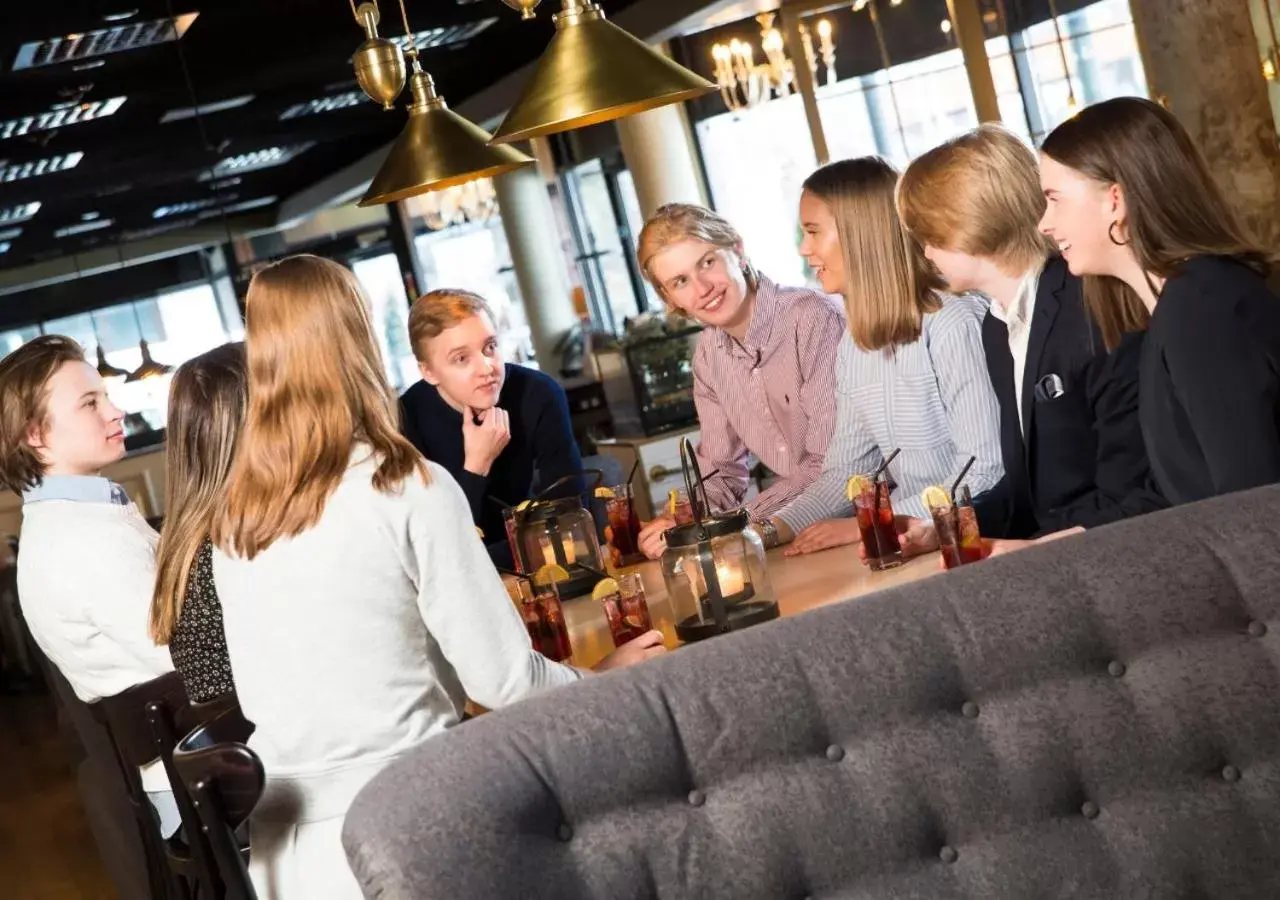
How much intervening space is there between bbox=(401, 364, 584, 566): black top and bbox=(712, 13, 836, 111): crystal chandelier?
5425 millimetres

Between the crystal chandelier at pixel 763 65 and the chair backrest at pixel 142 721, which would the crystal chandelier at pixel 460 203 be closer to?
the crystal chandelier at pixel 763 65

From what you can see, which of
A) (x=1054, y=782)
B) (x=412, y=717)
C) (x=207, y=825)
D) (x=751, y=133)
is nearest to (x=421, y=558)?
(x=412, y=717)

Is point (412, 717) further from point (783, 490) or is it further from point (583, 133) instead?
point (583, 133)

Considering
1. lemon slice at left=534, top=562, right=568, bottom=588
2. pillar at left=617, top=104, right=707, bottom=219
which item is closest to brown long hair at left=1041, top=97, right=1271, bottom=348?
lemon slice at left=534, top=562, right=568, bottom=588

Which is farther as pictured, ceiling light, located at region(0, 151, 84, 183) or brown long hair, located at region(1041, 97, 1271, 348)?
ceiling light, located at region(0, 151, 84, 183)

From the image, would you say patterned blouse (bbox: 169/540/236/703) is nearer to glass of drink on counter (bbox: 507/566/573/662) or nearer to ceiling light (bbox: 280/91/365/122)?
glass of drink on counter (bbox: 507/566/573/662)

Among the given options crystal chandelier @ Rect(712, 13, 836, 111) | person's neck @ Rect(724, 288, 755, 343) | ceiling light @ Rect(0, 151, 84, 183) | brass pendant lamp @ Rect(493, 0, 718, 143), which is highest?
ceiling light @ Rect(0, 151, 84, 183)

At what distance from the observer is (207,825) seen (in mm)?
1873

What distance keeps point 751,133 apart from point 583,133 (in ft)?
5.98

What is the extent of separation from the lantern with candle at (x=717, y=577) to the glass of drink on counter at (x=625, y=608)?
82 millimetres

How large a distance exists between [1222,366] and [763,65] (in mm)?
8285

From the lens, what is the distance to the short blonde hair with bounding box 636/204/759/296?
12.3 feet

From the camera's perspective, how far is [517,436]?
173 inches

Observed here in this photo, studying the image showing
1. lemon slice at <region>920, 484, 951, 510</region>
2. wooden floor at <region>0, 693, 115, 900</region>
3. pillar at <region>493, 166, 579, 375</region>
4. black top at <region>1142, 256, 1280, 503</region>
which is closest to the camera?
black top at <region>1142, 256, 1280, 503</region>
